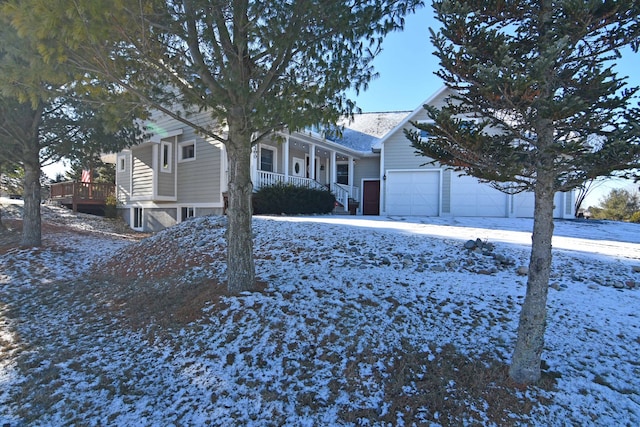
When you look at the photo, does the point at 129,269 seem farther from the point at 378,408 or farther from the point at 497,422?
the point at 497,422

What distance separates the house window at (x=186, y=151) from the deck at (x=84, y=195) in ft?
20.6

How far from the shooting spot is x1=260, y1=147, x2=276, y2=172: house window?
15.2 metres

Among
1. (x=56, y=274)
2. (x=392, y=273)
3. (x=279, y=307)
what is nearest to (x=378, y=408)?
(x=279, y=307)

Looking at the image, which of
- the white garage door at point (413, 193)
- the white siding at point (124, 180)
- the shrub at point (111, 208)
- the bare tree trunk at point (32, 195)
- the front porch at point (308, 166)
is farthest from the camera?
the shrub at point (111, 208)

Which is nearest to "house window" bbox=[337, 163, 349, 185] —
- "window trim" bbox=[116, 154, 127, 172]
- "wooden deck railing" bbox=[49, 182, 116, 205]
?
"window trim" bbox=[116, 154, 127, 172]

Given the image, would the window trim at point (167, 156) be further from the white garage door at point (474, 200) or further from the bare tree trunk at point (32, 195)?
the white garage door at point (474, 200)

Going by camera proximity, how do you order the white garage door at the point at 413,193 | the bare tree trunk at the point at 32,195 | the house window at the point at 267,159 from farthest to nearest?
1. the white garage door at the point at 413,193
2. the house window at the point at 267,159
3. the bare tree trunk at the point at 32,195

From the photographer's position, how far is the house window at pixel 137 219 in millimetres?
16281

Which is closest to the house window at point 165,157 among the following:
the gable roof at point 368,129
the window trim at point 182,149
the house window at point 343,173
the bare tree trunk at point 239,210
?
the window trim at point 182,149

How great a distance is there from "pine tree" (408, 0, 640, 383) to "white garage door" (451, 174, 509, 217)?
12.6 metres

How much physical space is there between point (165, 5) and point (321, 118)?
2.12 metres

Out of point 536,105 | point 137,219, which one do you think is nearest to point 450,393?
point 536,105

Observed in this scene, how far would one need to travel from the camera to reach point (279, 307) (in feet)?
13.3

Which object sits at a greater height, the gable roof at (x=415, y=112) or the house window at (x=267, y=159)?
the gable roof at (x=415, y=112)
